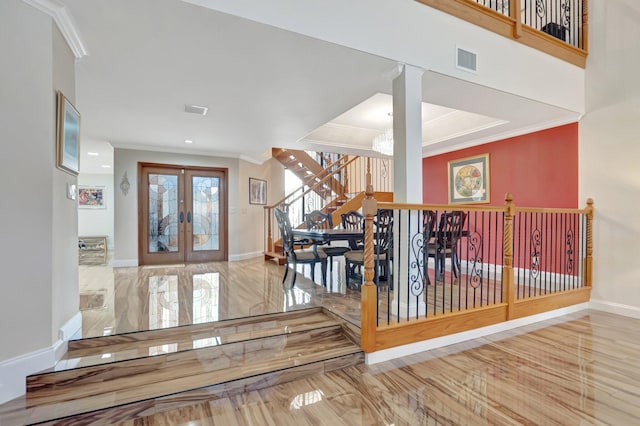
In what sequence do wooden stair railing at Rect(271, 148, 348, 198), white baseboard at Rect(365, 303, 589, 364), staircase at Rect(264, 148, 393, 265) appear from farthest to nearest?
wooden stair railing at Rect(271, 148, 348, 198)
staircase at Rect(264, 148, 393, 265)
white baseboard at Rect(365, 303, 589, 364)

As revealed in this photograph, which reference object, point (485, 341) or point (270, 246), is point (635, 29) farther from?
point (270, 246)

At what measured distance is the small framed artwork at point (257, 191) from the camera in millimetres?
7164

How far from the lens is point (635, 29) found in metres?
3.60

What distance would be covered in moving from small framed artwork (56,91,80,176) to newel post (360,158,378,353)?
7.51 ft

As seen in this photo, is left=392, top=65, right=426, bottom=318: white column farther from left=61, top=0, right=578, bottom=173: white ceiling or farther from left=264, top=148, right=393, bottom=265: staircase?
left=264, top=148, right=393, bottom=265: staircase

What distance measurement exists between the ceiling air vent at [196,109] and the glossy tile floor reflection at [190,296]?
237cm

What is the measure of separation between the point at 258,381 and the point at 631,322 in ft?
13.4

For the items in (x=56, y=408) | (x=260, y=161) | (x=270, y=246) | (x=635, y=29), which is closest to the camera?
(x=56, y=408)

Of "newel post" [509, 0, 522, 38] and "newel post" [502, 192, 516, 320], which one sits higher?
"newel post" [509, 0, 522, 38]

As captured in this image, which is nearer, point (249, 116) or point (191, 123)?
A: point (249, 116)

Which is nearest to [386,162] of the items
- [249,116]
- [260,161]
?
[260,161]

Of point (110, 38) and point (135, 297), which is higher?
point (110, 38)

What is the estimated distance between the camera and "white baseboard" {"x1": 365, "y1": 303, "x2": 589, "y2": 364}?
98.8 inches

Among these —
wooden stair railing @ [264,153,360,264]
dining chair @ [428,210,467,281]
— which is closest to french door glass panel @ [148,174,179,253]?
wooden stair railing @ [264,153,360,264]
